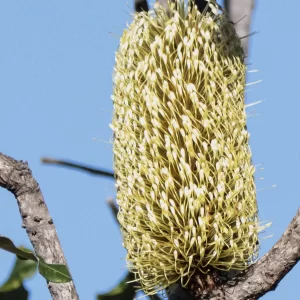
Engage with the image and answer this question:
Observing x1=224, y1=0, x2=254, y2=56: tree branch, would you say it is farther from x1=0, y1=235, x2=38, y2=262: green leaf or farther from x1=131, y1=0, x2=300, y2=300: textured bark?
x1=0, y1=235, x2=38, y2=262: green leaf

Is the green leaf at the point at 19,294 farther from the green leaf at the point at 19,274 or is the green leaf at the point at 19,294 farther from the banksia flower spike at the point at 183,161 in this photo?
the banksia flower spike at the point at 183,161

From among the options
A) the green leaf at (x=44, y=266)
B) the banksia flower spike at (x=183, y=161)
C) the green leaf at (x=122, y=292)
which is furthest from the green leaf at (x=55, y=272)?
the banksia flower spike at (x=183, y=161)

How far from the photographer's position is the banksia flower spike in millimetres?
1128

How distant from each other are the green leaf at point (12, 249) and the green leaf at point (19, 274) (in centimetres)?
2

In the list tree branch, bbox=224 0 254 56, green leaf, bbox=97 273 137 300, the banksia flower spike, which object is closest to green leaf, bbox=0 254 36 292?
green leaf, bbox=97 273 137 300

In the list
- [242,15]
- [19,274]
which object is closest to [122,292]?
[19,274]

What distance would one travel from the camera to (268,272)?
3.44 ft

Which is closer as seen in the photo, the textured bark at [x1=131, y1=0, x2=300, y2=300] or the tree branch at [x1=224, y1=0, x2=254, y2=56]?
the textured bark at [x1=131, y1=0, x2=300, y2=300]

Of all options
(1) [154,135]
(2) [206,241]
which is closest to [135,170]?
(1) [154,135]

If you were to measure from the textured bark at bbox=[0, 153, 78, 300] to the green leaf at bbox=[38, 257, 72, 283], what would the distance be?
0.08m

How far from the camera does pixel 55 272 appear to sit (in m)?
0.93

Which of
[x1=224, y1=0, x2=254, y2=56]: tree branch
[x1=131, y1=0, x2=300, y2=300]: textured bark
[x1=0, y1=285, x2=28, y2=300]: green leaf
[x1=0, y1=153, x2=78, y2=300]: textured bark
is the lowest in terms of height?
[x1=131, y1=0, x2=300, y2=300]: textured bark

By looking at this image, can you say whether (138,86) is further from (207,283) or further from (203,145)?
(207,283)

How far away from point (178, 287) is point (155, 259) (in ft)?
0.22
